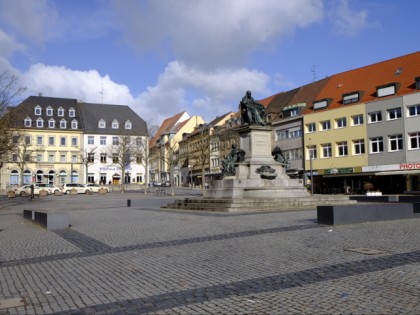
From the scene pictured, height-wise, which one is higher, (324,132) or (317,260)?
(324,132)

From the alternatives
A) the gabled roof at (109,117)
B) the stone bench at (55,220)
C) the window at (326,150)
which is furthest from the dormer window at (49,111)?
the stone bench at (55,220)

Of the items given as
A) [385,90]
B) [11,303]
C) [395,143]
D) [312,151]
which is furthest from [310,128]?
[11,303]

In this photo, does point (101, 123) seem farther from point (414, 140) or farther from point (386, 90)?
point (414, 140)

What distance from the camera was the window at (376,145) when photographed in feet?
158

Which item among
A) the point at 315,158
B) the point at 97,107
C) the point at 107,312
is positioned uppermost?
the point at 97,107

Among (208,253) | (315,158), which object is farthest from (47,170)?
(208,253)

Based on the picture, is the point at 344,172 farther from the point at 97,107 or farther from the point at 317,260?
the point at 97,107

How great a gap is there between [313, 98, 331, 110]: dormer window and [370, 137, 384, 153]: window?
859 cm

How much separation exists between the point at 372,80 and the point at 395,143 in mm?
9798

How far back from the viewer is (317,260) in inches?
326

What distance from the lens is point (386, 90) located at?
156 ft

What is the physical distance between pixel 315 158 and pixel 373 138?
30.1 ft

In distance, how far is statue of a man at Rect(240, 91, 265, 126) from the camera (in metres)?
25.5

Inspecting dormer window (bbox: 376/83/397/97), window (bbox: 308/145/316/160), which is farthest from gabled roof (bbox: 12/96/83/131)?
dormer window (bbox: 376/83/397/97)
